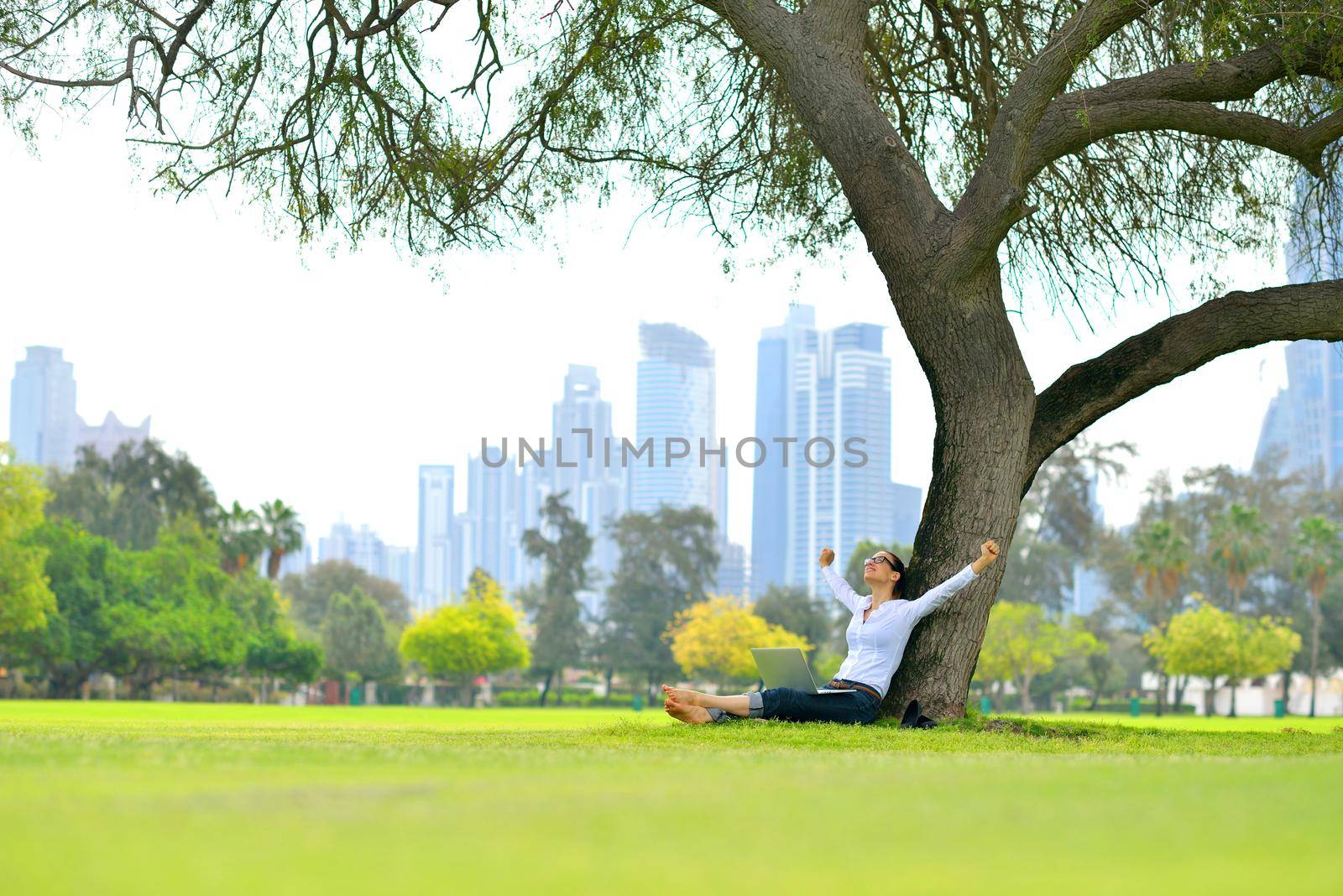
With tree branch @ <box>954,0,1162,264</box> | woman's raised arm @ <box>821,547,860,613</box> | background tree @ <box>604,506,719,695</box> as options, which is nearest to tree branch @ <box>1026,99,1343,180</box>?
tree branch @ <box>954,0,1162,264</box>

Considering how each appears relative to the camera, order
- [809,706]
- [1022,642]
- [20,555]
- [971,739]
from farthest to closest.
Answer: [1022,642]
[20,555]
[809,706]
[971,739]

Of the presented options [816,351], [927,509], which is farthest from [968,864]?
[816,351]

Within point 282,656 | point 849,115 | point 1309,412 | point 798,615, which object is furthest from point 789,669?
point 1309,412

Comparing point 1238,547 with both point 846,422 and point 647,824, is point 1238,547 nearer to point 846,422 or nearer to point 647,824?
point 647,824

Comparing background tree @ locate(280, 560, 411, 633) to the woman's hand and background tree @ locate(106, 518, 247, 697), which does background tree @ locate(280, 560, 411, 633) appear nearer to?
background tree @ locate(106, 518, 247, 697)

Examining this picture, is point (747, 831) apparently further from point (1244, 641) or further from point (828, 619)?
point (828, 619)

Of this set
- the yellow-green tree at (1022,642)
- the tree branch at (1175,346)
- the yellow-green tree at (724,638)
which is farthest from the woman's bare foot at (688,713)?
the yellow-green tree at (724,638)

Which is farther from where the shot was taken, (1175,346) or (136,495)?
(136,495)

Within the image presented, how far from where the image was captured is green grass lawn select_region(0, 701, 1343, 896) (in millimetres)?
2752

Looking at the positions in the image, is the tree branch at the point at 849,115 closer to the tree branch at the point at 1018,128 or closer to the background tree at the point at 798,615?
the tree branch at the point at 1018,128

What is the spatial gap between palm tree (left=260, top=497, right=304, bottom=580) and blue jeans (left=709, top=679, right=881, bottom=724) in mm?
55316

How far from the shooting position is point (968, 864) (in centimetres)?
294

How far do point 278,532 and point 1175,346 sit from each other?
56077 mm

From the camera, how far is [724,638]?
201ft
